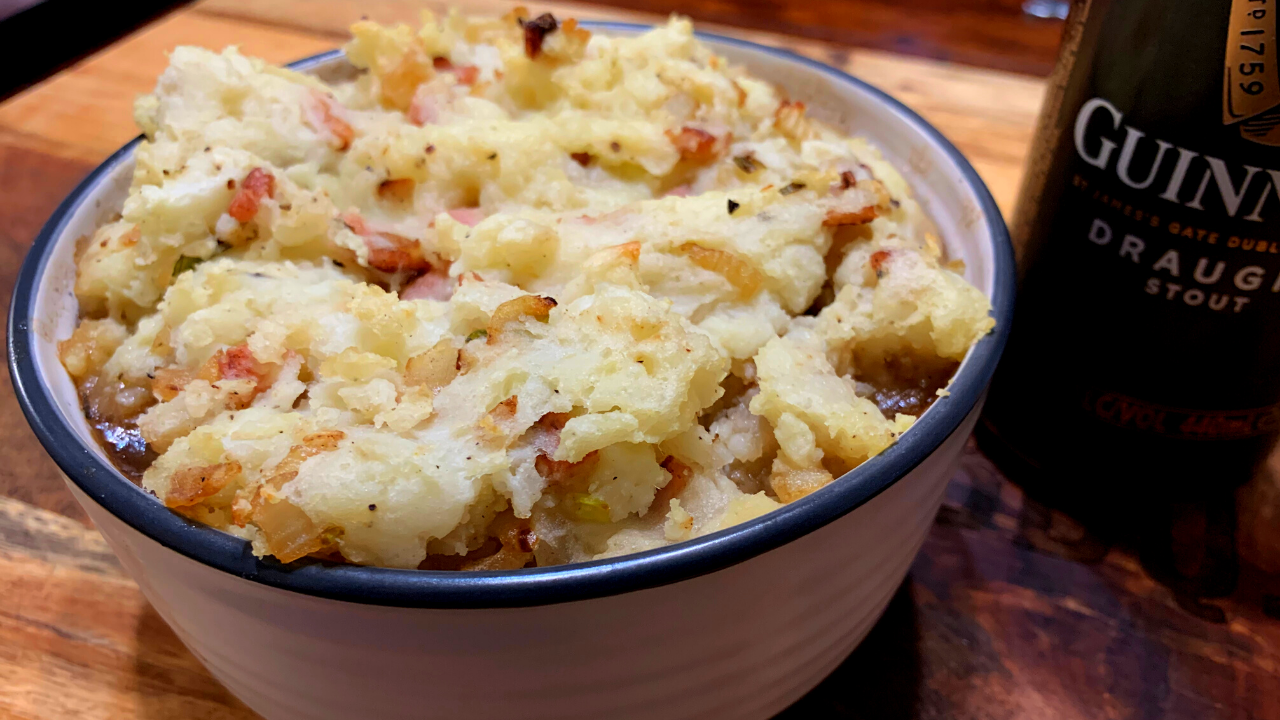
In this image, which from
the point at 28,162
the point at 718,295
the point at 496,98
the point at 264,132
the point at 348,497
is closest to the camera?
the point at 348,497

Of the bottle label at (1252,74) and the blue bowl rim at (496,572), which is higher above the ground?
the bottle label at (1252,74)

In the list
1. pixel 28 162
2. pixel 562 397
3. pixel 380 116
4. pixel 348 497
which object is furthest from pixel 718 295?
pixel 28 162

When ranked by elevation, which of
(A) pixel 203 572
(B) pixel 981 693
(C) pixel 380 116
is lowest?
(B) pixel 981 693

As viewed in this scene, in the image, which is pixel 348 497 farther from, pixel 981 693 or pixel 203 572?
pixel 981 693

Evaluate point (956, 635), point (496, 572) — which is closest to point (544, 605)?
point (496, 572)

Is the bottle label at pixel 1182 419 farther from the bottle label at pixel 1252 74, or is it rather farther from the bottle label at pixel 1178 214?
the bottle label at pixel 1252 74

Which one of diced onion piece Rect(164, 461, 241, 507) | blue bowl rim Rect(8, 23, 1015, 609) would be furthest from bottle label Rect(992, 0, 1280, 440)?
diced onion piece Rect(164, 461, 241, 507)

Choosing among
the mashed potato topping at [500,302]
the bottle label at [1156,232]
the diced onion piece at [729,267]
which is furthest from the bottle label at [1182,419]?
the diced onion piece at [729,267]

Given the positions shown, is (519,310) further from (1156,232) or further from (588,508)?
(1156,232)

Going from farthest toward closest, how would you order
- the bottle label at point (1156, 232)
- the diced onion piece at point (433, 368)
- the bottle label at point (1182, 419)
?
the bottle label at point (1182, 419) < the bottle label at point (1156, 232) < the diced onion piece at point (433, 368)
